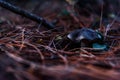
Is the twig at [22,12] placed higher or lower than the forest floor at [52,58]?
higher

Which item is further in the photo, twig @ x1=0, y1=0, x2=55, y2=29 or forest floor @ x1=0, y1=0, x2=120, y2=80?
twig @ x1=0, y1=0, x2=55, y2=29

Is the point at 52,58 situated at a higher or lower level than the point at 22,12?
lower

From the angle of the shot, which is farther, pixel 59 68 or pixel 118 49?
pixel 118 49

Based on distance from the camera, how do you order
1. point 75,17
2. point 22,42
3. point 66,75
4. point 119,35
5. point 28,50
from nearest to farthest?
point 66,75 → point 28,50 → point 22,42 → point 119,35 → point 75,17

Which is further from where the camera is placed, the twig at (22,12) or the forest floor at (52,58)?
the twig at (22,12)

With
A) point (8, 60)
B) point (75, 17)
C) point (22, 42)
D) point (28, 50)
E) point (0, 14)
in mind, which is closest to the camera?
point (8, 60)

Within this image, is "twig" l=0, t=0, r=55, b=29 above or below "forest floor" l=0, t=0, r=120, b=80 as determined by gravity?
above

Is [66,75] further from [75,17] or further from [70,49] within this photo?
[75,17]

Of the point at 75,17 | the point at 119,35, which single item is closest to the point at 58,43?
the point at 119,35

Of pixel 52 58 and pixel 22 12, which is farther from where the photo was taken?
pixel 22 12

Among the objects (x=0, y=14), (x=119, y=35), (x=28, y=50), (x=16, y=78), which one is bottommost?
(x=16, y=78)

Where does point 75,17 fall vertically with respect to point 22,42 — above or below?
above
